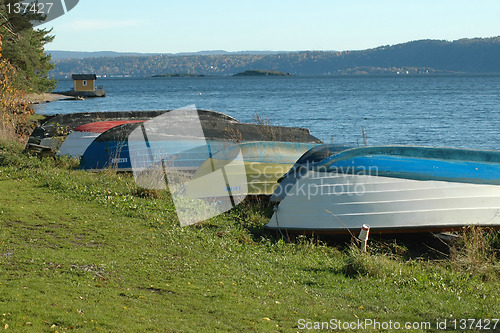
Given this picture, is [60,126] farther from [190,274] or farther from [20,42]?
[20,42]

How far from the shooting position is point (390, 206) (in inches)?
388

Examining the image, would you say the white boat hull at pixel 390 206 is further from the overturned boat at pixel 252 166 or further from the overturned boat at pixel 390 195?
the overturned boat at pixel 252 166

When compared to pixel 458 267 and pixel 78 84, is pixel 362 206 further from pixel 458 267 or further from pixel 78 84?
pixel 78 84

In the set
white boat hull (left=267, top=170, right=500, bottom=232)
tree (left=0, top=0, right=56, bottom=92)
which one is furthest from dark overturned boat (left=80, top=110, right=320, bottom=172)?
white boat hull (left=267, top=170, right=500, bottom=232)

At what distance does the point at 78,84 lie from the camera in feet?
301

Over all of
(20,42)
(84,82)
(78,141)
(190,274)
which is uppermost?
(20,42)

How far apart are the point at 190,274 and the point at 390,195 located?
4.29 metres

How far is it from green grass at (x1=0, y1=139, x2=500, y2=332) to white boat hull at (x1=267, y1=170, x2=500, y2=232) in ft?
1.15

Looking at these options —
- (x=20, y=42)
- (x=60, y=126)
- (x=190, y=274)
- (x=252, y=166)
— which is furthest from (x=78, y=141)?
(x=20, y=42)

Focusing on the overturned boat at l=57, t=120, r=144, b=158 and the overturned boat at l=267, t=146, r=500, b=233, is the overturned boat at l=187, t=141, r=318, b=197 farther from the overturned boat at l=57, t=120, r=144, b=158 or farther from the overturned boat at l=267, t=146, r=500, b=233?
the overturned boat at l=57, t=120, r=144, b=158

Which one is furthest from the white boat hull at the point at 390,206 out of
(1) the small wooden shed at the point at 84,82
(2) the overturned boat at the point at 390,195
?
(1) the small wooden shed at the point at 84,82

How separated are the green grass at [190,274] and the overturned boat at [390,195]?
41cm

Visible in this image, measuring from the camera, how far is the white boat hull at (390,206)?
980 cm

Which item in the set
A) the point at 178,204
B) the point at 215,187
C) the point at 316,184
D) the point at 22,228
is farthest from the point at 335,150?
the point at 22,228
